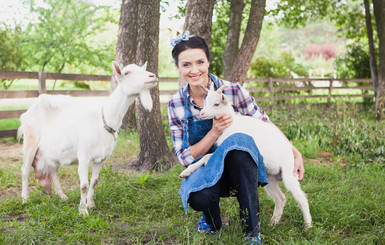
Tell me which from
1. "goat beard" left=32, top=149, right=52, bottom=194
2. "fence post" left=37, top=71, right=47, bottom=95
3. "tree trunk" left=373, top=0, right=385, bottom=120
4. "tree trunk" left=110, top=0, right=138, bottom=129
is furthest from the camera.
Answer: "tree trunk" left=373, top=0, right=385, bottom=120

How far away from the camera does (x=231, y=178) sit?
8.22 ft

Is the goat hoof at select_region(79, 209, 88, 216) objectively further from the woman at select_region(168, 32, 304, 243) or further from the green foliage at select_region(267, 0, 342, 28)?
the green foliage at select_region(267, 0, 342, 28)

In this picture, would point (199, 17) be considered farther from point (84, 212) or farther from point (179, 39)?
point (84, 212)

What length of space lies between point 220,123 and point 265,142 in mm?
369

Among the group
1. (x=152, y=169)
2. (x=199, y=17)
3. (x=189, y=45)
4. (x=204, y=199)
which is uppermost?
(x=199, y=17)

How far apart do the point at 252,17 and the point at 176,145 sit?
4.60 m

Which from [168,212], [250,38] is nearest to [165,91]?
[250,38]

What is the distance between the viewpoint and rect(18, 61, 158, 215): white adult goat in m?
3.33

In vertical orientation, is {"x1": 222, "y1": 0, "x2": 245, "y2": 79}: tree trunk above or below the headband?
above

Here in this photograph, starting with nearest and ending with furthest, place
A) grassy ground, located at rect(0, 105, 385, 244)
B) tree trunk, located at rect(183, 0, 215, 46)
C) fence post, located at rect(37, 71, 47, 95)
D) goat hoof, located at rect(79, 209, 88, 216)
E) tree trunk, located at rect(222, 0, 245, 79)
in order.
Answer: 1. grassy ground, located at rect(0, 105, 385, 244)
2. goat hoof, located at rect(79, 209, 88, 216)
3. tree trunk, located at rect(183, 0, 215, 46)
4. fence post, located at rect(37, 71, 47, 95)
5. tree trunk, located at rect(222, 0, 245, 79)

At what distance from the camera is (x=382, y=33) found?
32.4 ft

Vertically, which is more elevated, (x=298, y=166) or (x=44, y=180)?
(x=298, y=166)

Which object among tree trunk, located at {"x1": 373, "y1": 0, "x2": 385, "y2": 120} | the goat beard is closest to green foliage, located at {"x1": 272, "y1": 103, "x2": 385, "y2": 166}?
tree trunk, located at {"x1": 373, "y1": 0, "x2": 385, "y2": 120}

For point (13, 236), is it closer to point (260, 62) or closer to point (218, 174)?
point (218, 174)
